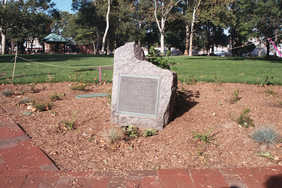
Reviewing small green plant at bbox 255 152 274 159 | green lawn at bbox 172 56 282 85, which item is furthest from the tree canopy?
small green plant at bbox 255 152 274 159

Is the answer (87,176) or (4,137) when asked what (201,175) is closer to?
(87,176)

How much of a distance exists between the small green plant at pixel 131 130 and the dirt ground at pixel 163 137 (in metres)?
0.11

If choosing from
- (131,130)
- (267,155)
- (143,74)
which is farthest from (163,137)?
(267,155)

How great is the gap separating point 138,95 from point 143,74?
0.40 meters

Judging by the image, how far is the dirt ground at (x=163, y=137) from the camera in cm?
301

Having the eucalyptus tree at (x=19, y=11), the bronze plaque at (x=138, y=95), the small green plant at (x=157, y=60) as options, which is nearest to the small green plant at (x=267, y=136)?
the bronze plaque at (x=138, y=95)

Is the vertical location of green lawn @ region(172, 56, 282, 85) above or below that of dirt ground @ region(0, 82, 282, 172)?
above

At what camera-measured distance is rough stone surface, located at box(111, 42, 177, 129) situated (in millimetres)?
4047

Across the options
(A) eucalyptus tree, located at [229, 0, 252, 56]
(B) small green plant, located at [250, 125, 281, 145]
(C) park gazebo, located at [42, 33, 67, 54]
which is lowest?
(B) small green plant, located at [250, 125, 281, 145]

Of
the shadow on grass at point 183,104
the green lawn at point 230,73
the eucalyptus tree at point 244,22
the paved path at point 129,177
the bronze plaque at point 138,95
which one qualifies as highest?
the eucalyptus tree at point 244,22

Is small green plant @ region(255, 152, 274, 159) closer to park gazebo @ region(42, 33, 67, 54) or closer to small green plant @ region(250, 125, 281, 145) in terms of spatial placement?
small green plant @ region(250, 125, 281, 145)

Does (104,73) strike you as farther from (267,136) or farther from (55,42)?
(55,42)

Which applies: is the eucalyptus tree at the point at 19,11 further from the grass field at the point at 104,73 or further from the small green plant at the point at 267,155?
the small green plant at the point at 267,155

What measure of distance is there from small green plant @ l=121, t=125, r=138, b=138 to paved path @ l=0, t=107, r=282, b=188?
1084mm
